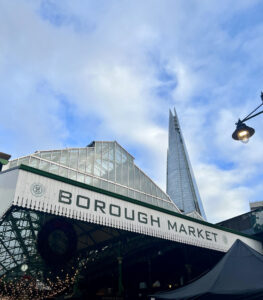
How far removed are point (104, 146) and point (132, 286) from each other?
12.0 metres

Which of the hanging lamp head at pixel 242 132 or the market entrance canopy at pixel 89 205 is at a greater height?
the hanging lamp head at pixel 242 132

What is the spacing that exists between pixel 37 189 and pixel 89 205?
211 centimetres

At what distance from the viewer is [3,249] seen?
834 inches

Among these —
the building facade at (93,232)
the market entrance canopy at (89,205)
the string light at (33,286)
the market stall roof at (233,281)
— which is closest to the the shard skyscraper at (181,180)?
the string light at (33,286)

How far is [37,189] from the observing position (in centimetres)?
831

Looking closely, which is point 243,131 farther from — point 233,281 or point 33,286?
point 33,286

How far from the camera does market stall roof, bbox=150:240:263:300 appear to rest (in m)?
4.96

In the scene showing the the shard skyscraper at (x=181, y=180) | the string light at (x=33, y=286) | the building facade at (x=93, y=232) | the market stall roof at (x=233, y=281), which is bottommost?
the market stall roof at (x=233, y=281)

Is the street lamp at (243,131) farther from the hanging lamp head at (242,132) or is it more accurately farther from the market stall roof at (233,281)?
the market stall roof at (233,281)

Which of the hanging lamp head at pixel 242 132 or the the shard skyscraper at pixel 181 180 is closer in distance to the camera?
the hanging lamp head at pixel 242 132

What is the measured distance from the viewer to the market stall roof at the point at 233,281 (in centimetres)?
496

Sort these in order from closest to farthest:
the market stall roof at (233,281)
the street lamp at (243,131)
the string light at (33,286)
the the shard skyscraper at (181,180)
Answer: the market stall roof at (233,281), the street lamp at (243,131), the string light at (33,286), the the shard skyscraper at (181,180)

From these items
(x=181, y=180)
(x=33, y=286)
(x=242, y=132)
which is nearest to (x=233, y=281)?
(x=242, y=132)

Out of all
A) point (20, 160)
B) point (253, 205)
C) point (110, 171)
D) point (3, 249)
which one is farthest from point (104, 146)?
point (253, 205)
